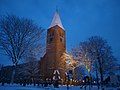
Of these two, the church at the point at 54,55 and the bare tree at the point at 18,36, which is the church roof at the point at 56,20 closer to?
the church at the point at 54,55

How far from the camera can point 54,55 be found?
6656 centimetres

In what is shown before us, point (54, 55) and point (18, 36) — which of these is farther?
point (54, 55)

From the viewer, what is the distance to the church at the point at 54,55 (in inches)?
2522

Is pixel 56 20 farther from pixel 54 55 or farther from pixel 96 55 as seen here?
pixel 96 55

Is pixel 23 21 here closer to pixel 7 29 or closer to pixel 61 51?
pixel 7 29

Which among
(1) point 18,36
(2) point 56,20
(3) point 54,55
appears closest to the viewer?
(1) point 18,36

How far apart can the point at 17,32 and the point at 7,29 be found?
180cm

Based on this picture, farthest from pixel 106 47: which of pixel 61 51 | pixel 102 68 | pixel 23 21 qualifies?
pixel 61 51

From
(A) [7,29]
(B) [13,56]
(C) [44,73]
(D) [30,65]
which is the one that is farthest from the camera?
(C) [44,73]

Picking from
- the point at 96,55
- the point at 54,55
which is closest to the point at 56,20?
the point at 54,55

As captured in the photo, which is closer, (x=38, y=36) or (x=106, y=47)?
(x=38, y=36)

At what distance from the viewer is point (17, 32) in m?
31.3

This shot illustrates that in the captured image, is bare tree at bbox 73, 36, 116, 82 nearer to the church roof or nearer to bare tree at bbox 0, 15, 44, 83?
bare tree at bbox 0, 15, 44, 83

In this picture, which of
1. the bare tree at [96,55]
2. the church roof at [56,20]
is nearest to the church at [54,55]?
the church roof at [56,20]
